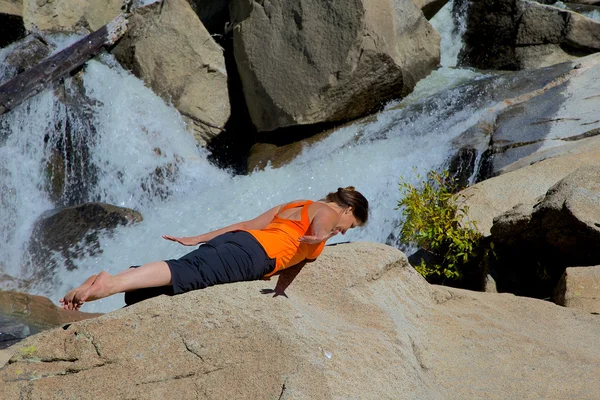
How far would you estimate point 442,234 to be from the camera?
6.54 m

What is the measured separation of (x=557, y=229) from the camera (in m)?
5.64

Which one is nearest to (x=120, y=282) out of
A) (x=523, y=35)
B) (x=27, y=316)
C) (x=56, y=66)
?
(x=27, y=316)

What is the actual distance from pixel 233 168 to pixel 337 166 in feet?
6.51

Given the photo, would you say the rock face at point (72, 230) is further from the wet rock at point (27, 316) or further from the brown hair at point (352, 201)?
the brown hair at point (352, 201)

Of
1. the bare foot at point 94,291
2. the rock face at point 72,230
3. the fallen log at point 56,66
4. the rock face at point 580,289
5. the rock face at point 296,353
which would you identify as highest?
the fallen log at point 56,66

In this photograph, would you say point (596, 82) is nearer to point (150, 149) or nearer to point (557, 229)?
point (557, 229)

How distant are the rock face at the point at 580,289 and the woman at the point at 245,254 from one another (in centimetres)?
151

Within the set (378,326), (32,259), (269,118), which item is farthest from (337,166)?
(378,326)

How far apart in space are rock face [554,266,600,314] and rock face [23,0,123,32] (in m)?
9.20

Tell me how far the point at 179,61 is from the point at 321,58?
2191 mm

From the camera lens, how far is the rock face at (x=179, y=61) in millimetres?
11008

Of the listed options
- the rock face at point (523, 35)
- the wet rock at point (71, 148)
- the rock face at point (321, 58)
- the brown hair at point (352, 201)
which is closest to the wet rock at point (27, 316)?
the brown hair at point (352, 201)

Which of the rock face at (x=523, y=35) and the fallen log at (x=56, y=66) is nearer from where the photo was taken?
the fallen log at (x=56, y=66)

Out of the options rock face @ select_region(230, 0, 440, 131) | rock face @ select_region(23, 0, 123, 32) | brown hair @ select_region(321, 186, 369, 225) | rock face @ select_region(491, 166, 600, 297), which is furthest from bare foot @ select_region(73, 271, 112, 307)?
rock face @ select_region(23, 0, 123, 32)
